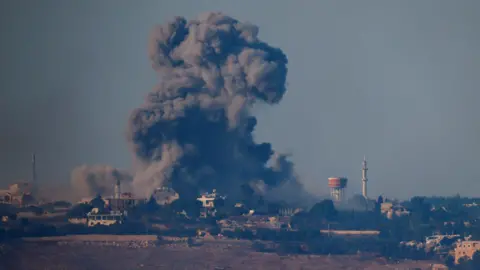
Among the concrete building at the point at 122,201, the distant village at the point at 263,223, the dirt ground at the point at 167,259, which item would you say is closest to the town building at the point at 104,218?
the distant village at the point at 263,223

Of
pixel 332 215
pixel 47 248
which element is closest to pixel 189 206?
pixel 332 215

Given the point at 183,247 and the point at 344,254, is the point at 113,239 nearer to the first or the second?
the point at 183,247

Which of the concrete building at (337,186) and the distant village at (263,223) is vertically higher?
the concrete building at (337,186)

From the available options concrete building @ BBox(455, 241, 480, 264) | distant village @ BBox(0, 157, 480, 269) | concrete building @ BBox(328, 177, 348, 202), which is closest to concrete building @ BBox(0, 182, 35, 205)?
distant village @ BBox(0, 157, 480, 269)

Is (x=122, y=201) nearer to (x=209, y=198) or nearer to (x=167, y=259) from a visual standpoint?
(x=209, y=198)

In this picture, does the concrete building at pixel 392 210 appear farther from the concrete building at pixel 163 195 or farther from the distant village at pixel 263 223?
the concrete building at pixel 163 195

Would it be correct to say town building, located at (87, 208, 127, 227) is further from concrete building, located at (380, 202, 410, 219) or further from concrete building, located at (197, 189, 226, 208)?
concrete building, located at (380, 202, 410, 219)
